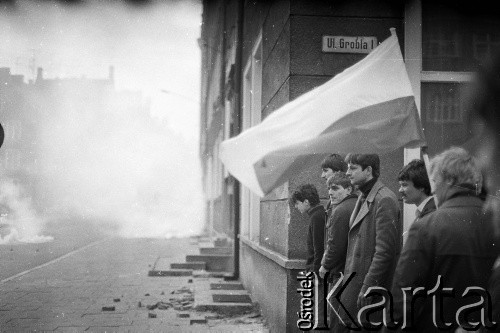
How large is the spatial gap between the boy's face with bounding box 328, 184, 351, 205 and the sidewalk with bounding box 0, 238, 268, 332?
297cm

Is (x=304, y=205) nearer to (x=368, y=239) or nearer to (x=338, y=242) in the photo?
(x=338, y=242)

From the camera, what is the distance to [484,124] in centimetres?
144

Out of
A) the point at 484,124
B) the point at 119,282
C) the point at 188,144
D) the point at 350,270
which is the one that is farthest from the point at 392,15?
the point at 188,144

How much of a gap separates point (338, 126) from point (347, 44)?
2313 millimetres

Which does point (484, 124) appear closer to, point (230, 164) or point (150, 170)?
point (230, 164)

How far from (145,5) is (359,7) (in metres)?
2.19

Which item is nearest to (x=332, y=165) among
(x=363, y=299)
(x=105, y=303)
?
(x=363, y=299)

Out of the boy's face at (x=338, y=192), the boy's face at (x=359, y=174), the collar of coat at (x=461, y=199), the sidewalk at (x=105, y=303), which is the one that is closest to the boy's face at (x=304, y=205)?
Result: the boy's face at (x=338, y=192)

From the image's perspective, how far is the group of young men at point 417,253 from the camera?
316cm

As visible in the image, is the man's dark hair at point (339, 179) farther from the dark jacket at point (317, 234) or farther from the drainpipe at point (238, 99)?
the drainpipe at point (238, 99)

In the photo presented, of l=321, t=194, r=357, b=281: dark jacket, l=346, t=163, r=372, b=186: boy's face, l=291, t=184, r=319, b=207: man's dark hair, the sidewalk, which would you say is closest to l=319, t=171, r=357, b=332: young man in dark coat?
l=321, t=194, r=357, b=281: dark jacket

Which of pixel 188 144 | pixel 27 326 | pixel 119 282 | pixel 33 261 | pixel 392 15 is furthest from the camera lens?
pixel 188 144

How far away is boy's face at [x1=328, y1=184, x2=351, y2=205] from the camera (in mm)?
5305

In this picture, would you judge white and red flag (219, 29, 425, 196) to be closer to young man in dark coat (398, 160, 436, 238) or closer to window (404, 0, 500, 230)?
young man in dark coat (398, 160, 436, 238)
